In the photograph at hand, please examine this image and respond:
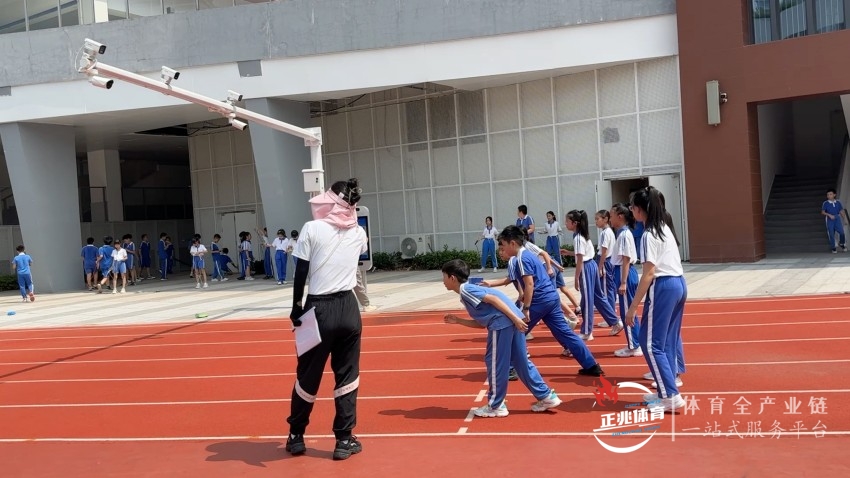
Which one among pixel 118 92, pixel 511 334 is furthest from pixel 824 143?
pixel 511 334

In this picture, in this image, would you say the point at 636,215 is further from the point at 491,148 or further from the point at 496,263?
the point at 491,148

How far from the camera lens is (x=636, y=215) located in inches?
268

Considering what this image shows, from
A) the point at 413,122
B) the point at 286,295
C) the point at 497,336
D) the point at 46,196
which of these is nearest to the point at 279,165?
the point at 286,295

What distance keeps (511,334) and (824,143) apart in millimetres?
27953

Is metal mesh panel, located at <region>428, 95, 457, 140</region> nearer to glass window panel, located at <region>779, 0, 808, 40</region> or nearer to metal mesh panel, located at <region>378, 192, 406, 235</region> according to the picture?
metal mesh panel, located at <region>378, 192, 406, 235</region>

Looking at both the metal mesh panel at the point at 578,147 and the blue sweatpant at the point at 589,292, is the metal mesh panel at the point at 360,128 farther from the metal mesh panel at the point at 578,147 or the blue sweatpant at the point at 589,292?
the blue sweatpant at the point at 589,292

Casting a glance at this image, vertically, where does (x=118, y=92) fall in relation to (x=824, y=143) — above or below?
above

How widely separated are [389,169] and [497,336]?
21.9 meters

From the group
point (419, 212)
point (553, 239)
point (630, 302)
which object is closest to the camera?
point (630, 302)

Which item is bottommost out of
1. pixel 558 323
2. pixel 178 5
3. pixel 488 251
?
pixel 488 251

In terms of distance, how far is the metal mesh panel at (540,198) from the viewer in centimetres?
2475

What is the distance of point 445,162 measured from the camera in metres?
27.0

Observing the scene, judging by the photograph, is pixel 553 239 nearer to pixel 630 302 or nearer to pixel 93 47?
pixel 630 302

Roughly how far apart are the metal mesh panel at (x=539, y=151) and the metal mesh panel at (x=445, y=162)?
2.65m
